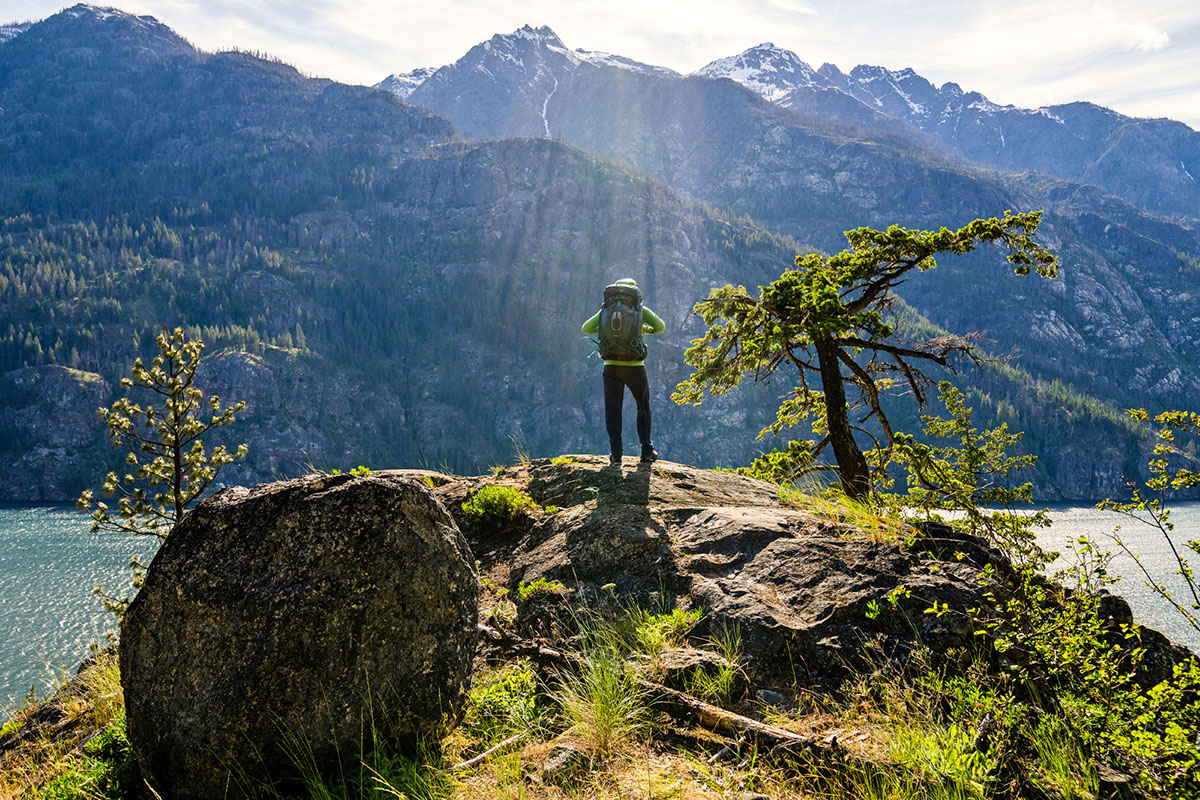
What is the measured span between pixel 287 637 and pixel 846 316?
915cm

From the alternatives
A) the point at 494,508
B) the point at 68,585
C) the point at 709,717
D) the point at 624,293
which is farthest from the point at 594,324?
the point at 68,585

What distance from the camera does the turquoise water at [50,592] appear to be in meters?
47.8

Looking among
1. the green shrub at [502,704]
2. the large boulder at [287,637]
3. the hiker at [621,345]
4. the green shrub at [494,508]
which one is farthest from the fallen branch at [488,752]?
the hiker at [621,345]

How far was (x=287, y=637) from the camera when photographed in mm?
4109

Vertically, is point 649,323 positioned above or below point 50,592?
above

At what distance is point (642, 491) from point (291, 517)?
548 centimetres

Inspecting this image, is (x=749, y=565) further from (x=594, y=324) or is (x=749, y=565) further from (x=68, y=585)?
(x=68, y=585)

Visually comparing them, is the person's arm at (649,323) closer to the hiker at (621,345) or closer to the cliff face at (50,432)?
the hiker at (621,345)

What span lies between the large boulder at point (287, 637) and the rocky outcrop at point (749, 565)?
8.17ft

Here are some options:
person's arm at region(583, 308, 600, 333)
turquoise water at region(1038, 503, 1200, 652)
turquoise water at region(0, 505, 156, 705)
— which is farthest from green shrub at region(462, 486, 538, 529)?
turquoise water at region(1038, 503, 1200, 652)

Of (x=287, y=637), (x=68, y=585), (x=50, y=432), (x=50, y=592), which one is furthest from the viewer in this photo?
(x=50, y=432)

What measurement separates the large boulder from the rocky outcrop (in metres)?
2.49

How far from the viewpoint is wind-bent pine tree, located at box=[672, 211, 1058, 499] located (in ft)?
33.1

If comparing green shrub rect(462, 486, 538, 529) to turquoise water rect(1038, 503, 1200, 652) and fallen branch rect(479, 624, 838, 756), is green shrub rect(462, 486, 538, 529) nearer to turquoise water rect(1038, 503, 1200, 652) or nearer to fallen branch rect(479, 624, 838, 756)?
fallen branch rect(479, 624, 838, 756)
